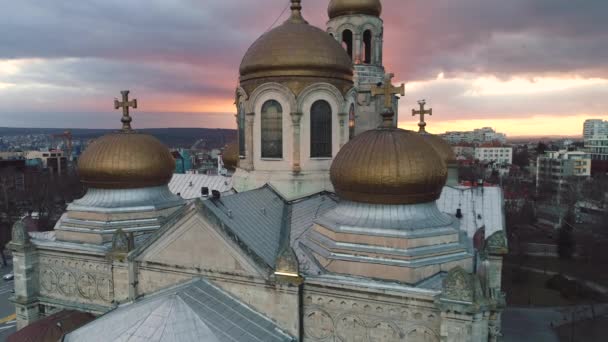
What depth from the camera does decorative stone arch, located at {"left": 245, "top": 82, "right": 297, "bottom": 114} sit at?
14109 millimetres

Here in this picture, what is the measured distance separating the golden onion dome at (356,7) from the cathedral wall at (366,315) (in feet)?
55.9

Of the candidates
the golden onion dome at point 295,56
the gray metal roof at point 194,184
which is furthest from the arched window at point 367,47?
the gray metal roof at point 194,184

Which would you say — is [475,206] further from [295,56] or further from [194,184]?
[194,184]

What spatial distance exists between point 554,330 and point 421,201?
15.1m

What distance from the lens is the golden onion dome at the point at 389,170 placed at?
1000 cm

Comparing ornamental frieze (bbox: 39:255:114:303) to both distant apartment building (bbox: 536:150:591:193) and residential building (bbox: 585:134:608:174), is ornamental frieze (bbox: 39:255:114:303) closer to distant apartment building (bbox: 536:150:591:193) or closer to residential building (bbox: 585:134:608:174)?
distant apartment building (bbox: 536:150:591:193)

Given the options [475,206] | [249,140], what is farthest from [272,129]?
[475,206]

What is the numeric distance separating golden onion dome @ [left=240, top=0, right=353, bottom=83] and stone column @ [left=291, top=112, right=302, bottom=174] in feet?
4.42

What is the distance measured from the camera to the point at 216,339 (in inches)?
340

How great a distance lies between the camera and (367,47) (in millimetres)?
23578

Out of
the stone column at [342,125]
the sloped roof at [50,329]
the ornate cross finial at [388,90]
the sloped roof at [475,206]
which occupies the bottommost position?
the sloped roof at [50,329]

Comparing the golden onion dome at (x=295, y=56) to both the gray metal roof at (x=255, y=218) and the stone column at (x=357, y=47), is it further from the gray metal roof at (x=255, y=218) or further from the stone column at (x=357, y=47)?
the stone column at (x=357, y=47)

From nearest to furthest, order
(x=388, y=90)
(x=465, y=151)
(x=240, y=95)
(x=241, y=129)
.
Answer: (x=388, y=90) → (x=240, y=95) → (x=241, y=129) → (x=465, y=151)

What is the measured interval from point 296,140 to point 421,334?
24.1 ft
